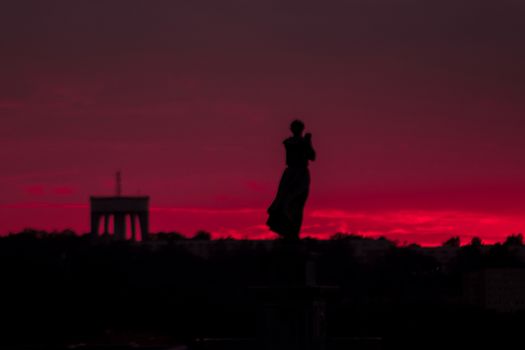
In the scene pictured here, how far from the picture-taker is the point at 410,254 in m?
192

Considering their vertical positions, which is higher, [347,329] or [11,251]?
[11,251]

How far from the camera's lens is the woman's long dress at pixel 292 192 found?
109 ft

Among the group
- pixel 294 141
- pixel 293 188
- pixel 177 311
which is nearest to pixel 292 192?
pixel 293 188

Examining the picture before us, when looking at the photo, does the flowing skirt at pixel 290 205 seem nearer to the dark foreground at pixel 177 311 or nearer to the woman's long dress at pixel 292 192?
the woman's long dress at pixel 292 192

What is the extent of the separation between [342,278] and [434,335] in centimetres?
6940

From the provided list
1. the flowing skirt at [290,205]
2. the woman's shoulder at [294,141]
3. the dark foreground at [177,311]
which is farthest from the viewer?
the dark foreground at [177,311]

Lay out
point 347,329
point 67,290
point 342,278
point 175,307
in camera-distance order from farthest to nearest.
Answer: point 342,278 → point 67,290 → point 175,307 → point 347,329

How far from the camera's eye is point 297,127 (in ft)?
111

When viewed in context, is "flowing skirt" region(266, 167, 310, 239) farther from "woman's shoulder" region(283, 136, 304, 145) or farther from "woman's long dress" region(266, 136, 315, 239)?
"woman's shoulder" region(283, 136, 304, 145)

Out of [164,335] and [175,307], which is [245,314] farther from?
[175,307]

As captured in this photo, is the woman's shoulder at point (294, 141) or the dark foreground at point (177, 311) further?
the dark foreground at point (177, 311)

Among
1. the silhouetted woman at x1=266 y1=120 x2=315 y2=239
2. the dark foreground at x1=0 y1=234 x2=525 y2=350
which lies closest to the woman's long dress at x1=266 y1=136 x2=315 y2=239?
the silhouetted woman at x1=266 y1=120 x2=315 y2=239

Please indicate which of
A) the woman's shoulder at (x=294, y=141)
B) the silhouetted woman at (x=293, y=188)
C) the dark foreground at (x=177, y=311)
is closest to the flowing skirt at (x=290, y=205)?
the silhouetted woman at (x=293, y=188)

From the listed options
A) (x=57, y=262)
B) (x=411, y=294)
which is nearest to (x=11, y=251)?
(x=57, y=262)
